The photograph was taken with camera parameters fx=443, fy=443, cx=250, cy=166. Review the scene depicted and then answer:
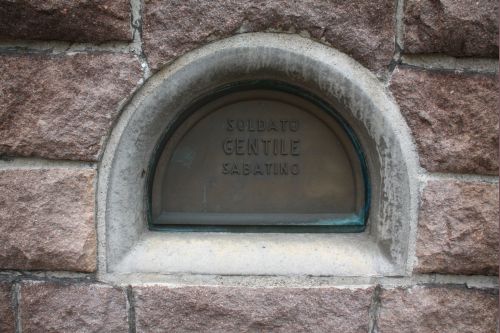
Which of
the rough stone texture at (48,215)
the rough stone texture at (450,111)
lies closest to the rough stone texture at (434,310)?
the rough stone texture at (450,111)

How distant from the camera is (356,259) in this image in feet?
3.26

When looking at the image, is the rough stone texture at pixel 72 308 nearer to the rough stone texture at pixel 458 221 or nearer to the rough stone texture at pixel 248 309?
the rough stone texture at pixel 248 309

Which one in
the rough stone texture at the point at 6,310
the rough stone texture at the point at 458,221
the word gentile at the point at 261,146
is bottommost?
the rough stone texture at the point at 6,310

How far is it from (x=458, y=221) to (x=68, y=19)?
93cm

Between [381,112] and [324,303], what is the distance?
0.44 metres

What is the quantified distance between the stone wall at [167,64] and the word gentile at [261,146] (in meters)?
0.21

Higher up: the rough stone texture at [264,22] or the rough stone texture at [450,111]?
the rough stone texture at [264,22]

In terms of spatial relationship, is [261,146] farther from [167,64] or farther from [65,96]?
[65,96]

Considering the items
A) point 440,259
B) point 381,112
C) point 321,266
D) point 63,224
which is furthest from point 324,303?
point 63,224

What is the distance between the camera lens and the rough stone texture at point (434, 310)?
3.20 feet

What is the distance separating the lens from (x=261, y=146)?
41.0 inches

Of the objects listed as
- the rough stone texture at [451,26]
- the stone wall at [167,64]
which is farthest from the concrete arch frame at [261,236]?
the rough stone texture at [451,26]

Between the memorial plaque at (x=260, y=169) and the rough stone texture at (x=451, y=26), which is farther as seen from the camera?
the memorial plaque at (x=260, y=169)

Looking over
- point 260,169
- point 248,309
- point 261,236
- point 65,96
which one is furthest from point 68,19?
point 248,309
